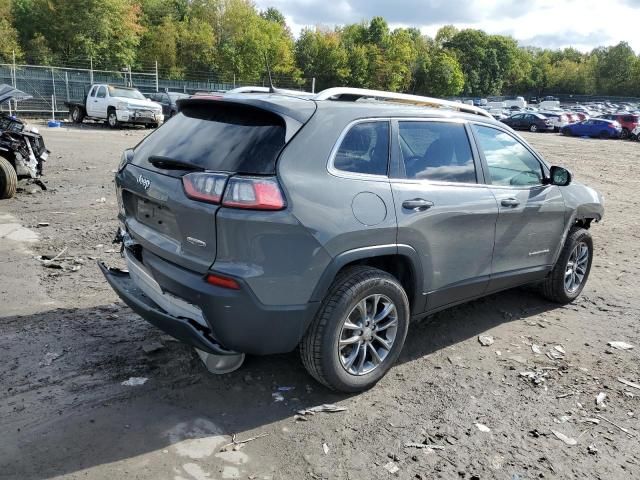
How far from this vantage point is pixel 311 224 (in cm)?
309

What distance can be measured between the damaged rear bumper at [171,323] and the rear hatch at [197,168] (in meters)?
0.32

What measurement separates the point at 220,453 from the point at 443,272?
6.36ft

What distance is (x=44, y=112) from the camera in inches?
1124

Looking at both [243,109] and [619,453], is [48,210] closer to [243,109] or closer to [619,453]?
[243,109]

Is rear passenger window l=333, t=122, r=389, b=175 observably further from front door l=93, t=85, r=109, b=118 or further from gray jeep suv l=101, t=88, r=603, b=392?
front door l=93, t=85, r=109, b=118

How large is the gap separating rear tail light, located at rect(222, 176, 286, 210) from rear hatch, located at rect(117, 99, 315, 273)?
0.05 m

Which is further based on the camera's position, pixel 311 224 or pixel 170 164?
pixel 170 164

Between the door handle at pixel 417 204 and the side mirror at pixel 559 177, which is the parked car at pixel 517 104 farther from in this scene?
the door handle at pixel 417 204

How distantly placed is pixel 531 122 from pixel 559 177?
133 feet

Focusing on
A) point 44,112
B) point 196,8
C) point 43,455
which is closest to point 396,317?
point 43,455

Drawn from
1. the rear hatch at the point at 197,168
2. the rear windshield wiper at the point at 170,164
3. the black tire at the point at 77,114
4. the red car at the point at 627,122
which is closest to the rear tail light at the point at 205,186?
the rear hatch at the point at 197,168

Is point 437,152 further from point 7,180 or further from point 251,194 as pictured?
point 7,180

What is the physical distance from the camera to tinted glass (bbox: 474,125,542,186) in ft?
14.4

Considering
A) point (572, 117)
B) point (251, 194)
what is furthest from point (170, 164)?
point (572, 117)
